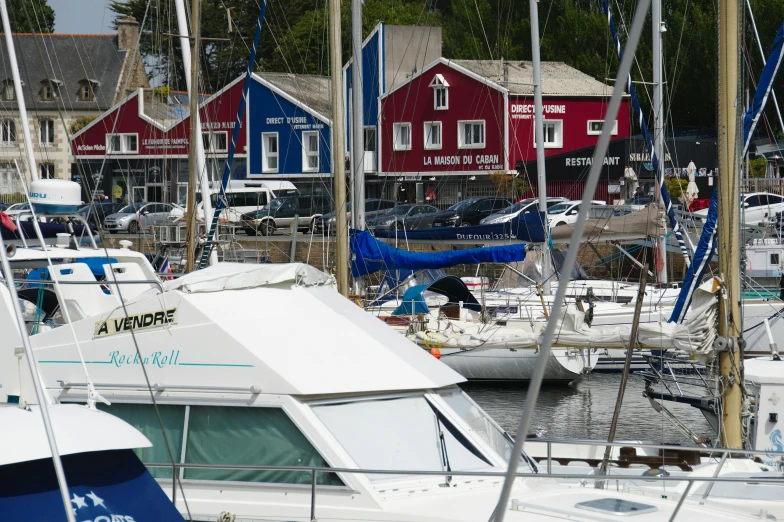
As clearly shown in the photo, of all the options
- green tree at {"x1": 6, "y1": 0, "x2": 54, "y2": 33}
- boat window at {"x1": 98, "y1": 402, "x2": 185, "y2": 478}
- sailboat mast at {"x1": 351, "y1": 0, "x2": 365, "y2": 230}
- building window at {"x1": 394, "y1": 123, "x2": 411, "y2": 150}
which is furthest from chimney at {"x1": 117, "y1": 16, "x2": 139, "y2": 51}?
boat window at {"x1": 98, "y1": 402, "x2": 185, "y2": 478}

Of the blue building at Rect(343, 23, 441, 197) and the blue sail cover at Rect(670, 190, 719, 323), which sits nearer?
the blue sail cover at Rect(670, 190, 719, 323)

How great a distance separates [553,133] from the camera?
49188 mm

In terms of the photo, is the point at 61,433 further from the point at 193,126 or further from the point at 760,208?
the point at 760,208

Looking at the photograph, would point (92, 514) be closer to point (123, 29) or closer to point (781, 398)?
point (781, 398)

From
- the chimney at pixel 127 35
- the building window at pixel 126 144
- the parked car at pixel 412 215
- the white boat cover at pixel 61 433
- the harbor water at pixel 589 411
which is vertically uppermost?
the chimney at pixel 127 35

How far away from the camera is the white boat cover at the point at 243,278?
7652 mm

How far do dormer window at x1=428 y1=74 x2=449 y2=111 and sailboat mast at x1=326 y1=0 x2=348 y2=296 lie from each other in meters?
32.3

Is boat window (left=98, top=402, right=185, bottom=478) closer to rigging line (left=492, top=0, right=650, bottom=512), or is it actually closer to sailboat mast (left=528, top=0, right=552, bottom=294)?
rigging line (left=492, top=0, right=650, bottom=512)

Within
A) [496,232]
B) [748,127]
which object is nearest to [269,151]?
[496,232]

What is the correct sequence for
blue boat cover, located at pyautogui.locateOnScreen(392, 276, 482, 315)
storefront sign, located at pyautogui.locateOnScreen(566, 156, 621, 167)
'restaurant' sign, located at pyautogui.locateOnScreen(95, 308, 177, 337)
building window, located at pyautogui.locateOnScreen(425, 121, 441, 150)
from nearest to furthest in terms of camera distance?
'restaurant' sign, located at pyautogui.locateOnScreen(95, 308, 177, 337) < blue boat cover, located at pyautogui.locateOnScreen(392, 276, 482, 315) < storefront sign, located at pyautogui.locateOnScreen(566, 156, 621, 167) < building window, located at pyautogui.locateOnScreen(425, 121, 441, 150)

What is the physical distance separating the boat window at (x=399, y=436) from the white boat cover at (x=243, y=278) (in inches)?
48.7

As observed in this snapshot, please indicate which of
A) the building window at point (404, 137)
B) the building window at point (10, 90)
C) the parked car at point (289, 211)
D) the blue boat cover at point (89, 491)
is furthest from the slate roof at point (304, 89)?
the blue boat cover at point (89, 491)

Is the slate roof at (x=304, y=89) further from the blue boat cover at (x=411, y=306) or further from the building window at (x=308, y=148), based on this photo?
the blue boat cover at (x=411, y=306)

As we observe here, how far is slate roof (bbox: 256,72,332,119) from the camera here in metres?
49.3
